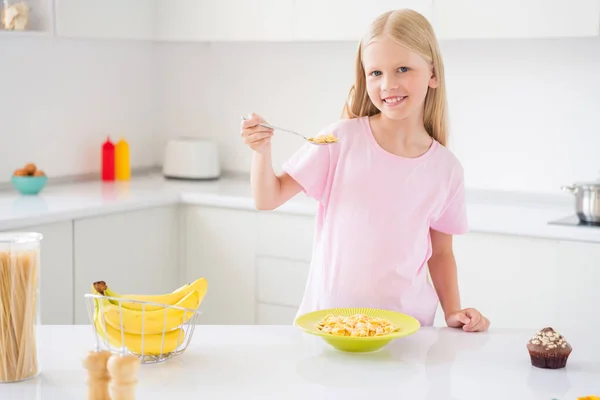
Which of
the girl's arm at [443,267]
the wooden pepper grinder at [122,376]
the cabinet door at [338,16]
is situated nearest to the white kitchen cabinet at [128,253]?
the cabinet door at [338,16]

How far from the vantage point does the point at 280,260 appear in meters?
3.22

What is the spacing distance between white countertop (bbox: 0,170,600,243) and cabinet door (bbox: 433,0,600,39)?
59cm

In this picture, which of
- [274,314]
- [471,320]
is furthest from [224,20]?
[471,320]

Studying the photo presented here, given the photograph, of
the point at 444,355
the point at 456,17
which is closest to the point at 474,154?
the point at 456,17

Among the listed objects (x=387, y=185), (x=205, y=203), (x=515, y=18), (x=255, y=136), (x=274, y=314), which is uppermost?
(x=515, y=18)

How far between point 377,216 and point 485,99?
1.59 metres

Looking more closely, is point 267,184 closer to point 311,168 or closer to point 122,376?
point 311,168

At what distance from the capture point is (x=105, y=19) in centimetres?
351

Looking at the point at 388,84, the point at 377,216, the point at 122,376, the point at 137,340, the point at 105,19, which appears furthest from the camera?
the point at 105,19

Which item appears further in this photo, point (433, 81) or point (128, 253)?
point (128, 253)

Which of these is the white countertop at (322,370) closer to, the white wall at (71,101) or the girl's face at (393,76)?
the girl's face at (393,76)

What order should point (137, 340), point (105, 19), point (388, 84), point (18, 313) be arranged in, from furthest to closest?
point (105, 19) < point (388, 84) < point (137, 340) < point (18, 313)

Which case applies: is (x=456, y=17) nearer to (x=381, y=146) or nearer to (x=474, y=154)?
(x=474, y=154)

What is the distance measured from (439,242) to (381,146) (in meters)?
0.24
